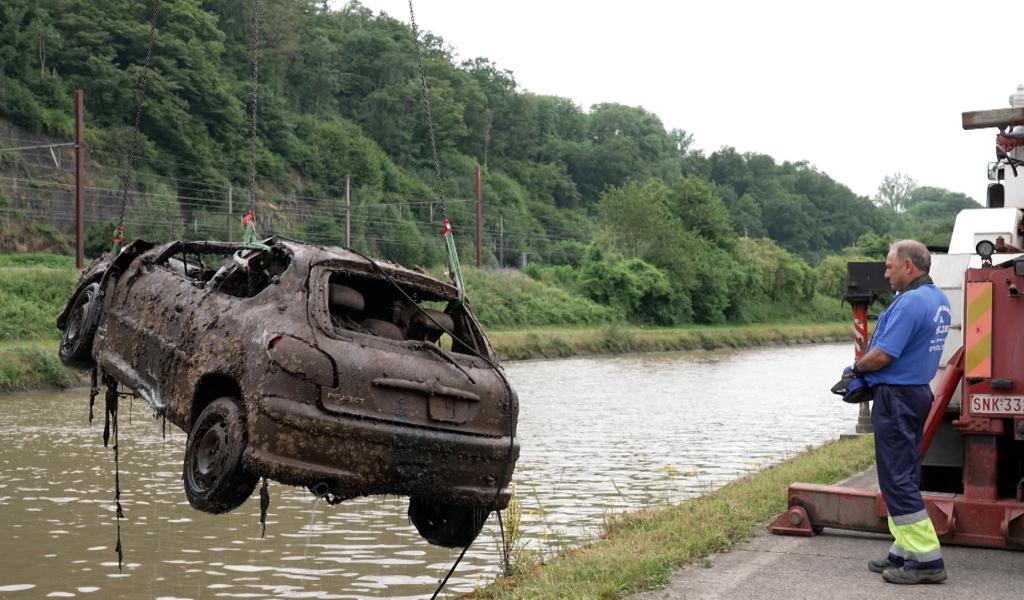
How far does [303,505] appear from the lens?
44.2ft

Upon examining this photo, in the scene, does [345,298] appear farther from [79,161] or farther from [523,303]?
[523,303]

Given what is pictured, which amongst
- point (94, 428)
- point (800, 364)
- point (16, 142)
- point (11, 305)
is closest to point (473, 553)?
point (94, 428)

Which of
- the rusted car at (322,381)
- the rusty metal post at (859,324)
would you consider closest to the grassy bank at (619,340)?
the rusty metal post at (859,324)

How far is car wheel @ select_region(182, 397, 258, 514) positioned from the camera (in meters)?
7.07

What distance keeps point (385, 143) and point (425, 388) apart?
9837 centimetres

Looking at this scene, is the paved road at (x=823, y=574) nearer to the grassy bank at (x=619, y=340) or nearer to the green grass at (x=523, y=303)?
the grassy bank at (x=619, y=340)

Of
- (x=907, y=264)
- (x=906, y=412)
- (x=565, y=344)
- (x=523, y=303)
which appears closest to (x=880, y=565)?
(x=906, y=412)

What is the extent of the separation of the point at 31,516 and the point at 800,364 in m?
40.3

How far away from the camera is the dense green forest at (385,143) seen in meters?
73.6

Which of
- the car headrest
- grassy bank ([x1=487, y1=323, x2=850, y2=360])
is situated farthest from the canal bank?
the car headrest

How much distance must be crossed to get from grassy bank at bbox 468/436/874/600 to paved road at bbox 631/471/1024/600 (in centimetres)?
16

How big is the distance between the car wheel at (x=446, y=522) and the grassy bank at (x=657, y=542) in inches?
15.2

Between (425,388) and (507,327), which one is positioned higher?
(425,388)

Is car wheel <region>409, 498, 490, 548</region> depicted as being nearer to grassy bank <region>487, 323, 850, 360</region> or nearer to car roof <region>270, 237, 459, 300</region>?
car roof <region>270, 237, 459, 300</region>
